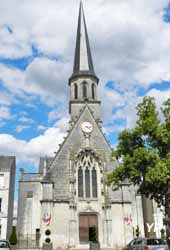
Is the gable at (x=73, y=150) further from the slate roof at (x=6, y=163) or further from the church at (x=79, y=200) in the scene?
the slate roof at (x=6, y=163)

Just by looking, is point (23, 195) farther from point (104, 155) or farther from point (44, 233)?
point (104, 155)

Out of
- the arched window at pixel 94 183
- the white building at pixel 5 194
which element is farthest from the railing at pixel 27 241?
the arched window at pixel 94 183

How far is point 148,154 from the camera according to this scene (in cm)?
1672

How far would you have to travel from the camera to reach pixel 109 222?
2828cm

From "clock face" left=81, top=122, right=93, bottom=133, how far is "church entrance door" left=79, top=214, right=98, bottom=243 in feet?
28.4

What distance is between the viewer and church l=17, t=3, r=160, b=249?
27.6 meters

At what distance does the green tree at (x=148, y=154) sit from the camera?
16531 millimetres

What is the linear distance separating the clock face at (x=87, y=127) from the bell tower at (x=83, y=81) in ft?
6.15

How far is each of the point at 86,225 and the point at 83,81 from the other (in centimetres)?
1709

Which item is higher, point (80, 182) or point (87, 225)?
point (80, 182)

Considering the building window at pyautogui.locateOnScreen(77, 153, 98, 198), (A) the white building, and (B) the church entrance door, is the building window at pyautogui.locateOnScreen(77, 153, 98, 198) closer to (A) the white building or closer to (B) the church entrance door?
(B) the church entrance door

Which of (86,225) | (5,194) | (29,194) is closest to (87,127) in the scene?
(29,194)

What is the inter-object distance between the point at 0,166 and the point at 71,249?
1300 cm

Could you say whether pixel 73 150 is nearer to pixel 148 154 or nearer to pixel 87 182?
pixel 87 182
